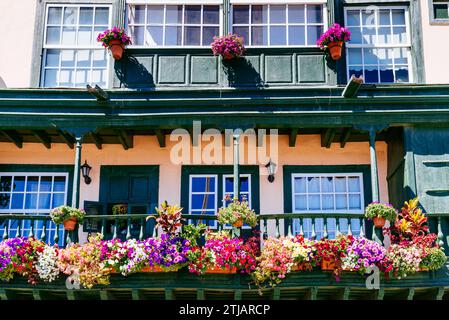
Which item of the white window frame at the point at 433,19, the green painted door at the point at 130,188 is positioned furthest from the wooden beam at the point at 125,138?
the white window frame at the point at 433,19

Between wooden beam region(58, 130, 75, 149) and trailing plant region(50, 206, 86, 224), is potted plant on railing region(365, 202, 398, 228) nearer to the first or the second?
trailing plant region(50, 206, 86, 224)

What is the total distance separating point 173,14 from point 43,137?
153 inches

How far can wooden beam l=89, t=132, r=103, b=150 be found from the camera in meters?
15.5

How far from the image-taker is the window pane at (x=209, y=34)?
51.4 ft

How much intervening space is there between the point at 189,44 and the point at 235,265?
5188 mm

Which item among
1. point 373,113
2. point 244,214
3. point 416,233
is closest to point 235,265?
point 244,214

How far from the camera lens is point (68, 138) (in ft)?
51.4

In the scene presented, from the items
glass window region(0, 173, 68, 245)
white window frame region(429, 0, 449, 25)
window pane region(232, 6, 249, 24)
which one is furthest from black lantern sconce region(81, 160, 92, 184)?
white window frame region(429, 0, 449, 25)

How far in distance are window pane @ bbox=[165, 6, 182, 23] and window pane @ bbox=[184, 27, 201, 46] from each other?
32 centimetres

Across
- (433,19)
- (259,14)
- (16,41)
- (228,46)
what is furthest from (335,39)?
(16,41)

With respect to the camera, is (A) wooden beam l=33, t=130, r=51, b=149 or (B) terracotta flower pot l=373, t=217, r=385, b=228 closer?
(B) terracotta flower pot l=373, t=217, r=385, b=228

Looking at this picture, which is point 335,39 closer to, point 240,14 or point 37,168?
point 240,14

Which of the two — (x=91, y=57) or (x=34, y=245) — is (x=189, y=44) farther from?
(x=34, y=245)

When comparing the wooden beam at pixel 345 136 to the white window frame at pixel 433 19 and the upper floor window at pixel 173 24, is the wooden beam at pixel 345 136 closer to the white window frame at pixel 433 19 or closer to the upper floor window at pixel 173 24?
the white window frame at pixel 433 19
